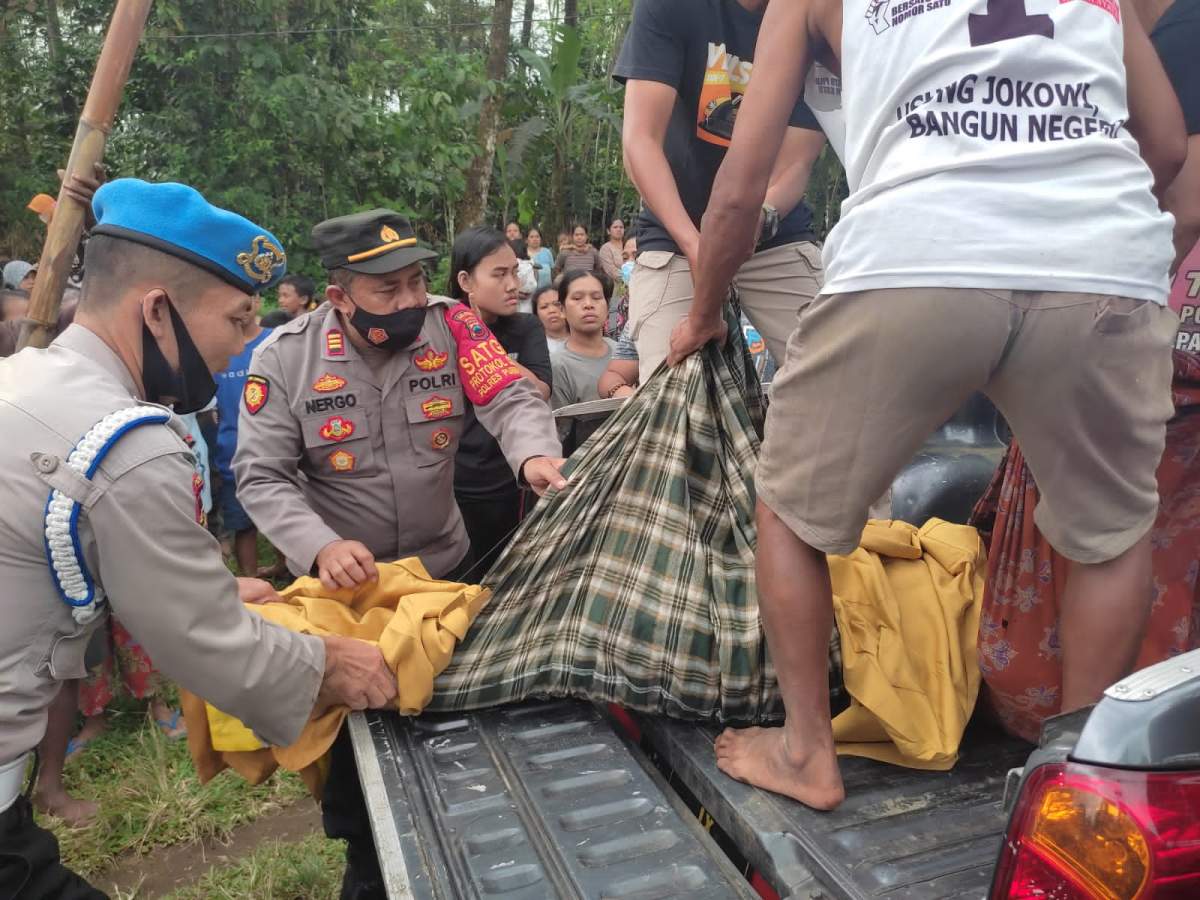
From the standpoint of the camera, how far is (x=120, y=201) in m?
1.78

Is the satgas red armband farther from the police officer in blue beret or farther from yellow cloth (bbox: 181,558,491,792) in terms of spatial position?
the police officer in blue beret

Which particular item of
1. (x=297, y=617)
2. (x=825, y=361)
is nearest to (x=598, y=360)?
(x=297, y=617)

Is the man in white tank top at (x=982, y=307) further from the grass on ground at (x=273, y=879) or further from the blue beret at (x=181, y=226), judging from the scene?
the grass on ground at (x=273, y=879)

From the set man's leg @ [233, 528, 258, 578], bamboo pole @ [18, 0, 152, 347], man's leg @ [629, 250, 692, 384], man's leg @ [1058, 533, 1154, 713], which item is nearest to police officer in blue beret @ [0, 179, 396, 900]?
bamboo pole @ [18, 0, 152, 347]

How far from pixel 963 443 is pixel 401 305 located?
2.05m

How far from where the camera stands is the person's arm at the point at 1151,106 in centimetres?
158

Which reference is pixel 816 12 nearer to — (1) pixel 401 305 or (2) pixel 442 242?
(1) pixel 401 305

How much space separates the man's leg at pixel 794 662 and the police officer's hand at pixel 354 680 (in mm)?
670

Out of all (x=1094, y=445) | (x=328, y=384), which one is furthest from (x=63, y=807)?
(x=1094, y=445)

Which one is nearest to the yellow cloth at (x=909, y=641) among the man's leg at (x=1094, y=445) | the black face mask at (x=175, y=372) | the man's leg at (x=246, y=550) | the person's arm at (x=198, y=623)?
the man's leg at (x=1094, y=445)

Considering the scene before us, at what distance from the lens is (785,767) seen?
1571 mm

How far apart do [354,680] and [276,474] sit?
0.99 m

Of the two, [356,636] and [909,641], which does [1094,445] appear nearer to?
[909,641]

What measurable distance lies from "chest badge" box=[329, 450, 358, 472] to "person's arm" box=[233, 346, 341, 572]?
0.10m
